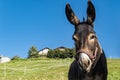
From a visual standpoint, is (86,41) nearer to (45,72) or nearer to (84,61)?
(84,61)

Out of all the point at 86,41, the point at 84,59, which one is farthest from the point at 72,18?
the point at 84,59

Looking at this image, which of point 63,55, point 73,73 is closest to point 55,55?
point 63,55

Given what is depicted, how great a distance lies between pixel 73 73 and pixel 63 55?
93416 millimetres

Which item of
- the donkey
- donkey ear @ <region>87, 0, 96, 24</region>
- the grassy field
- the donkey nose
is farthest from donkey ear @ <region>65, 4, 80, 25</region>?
the grassy field

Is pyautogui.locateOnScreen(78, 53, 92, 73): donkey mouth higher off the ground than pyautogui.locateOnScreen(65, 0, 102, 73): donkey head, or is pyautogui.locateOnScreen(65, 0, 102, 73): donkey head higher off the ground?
pyautogui.locateOnScreen(65, 0, 102, 73): donkey head

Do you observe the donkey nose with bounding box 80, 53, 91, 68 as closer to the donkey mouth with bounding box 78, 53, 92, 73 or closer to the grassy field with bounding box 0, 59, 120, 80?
the donkey mouth with bounding box 78, 53, 92, 73

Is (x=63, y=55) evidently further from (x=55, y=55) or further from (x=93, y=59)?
(x=93, y=59)

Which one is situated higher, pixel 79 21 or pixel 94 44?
pixel 79 21

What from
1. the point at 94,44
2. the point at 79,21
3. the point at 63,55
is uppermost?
the point at 63,55

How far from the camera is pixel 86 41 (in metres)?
11.6

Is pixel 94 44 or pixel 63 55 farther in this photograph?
pixel 63 55

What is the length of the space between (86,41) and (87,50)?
0.26 m

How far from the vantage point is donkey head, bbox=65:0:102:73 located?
37.5 feet

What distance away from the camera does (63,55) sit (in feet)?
351
